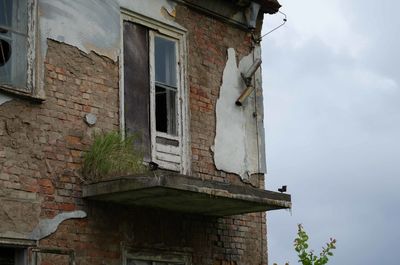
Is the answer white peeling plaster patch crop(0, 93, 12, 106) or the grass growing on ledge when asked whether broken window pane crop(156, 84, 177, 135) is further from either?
white peeling plaster patch crop(0, 93, 12, 106)

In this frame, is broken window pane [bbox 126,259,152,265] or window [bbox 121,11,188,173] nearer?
broken window pane [bbox 126,259,152,265]

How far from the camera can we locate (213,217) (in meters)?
11.0

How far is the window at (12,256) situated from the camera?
8438mm

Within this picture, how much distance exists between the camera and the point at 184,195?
30.2 ft

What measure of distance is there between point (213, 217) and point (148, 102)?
6.07ft

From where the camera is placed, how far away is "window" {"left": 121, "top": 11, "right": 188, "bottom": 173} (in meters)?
10.3

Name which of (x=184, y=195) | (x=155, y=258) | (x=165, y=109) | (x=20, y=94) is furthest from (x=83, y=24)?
(x=155, y=258)

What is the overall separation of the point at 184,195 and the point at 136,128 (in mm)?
Answer: 1437

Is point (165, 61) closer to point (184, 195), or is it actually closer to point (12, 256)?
point (184, 195)

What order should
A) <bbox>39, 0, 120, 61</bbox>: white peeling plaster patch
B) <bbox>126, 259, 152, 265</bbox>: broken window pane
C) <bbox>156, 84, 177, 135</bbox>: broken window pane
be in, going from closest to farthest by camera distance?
<bbox>39, 0, 120, 61</bbox>: white peeling plaster patch, <bbox>126, 259, 152, 265</bbox>: broken window pane, <bbox>156, 84, 177, 135</bbox>: broken window pane

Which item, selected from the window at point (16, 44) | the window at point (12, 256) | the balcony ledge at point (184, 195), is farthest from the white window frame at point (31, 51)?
the window at point (12, 256)

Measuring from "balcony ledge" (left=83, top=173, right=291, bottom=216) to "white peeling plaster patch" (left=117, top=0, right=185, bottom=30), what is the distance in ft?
8.48

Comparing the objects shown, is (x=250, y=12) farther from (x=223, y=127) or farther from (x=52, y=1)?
(x=52, y=1)

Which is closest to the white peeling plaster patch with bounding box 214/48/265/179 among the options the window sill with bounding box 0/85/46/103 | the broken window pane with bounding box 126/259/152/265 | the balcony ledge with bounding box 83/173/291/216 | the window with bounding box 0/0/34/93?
the balcony ledge with bounding box 83/173/291/216
